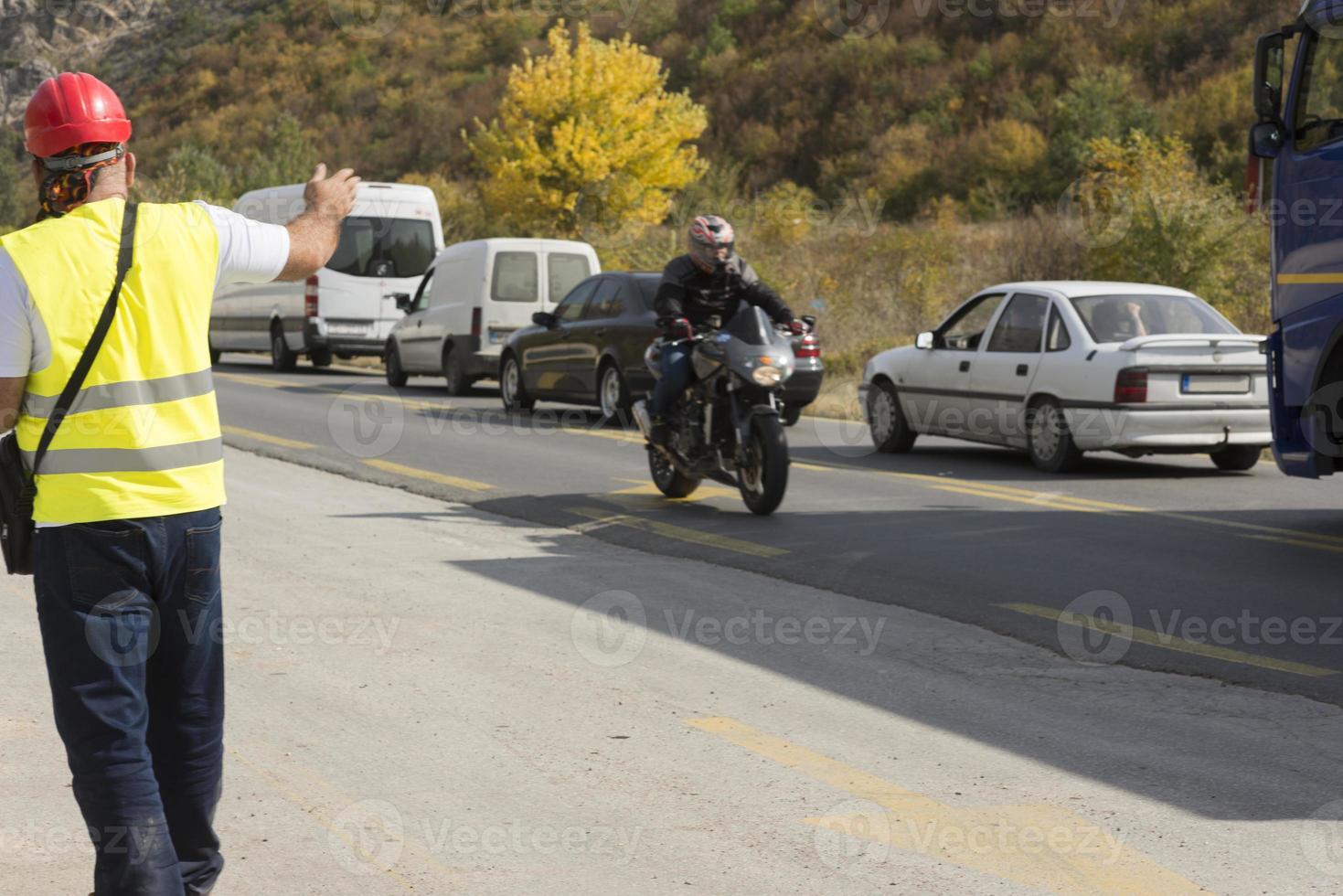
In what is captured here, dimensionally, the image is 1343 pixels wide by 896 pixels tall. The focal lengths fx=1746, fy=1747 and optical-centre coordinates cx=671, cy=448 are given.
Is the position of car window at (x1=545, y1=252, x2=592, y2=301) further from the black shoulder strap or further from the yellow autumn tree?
the yellow autumn tree

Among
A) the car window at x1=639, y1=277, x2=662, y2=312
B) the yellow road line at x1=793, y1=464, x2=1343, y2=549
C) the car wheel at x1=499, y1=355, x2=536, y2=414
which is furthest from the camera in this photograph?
the car wheel at x1=499, y1=355, x2=536, y2=414

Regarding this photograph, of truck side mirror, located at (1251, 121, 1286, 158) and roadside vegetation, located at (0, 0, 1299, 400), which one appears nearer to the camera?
truck side mirror, located at (1251, 121, 1286, 158)

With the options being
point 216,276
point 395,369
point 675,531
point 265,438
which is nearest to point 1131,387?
point 675,531

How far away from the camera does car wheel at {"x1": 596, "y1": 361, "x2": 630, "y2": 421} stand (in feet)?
59.9

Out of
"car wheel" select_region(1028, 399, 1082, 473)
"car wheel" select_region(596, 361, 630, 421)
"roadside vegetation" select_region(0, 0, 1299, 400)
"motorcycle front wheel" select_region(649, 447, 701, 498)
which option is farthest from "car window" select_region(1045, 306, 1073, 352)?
"roadside vegetation" select_region(0, 0, 1299, 400)

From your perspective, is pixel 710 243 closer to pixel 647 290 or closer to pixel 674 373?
pixel 674 373

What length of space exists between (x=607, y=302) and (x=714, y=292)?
7.45 meters

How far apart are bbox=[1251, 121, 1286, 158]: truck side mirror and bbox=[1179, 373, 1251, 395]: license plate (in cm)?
363

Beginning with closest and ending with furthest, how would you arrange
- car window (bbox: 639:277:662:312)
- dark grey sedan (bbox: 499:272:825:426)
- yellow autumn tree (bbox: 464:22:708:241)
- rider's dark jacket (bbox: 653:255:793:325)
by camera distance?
rider's dark jacket (bbox: 653:255:793:325) → dark grey sedan (bbox: 499:272:825:426) → car window (bbox: 639:277:662:312) → yellow autumn tree (bbox: 464:22:708:241)

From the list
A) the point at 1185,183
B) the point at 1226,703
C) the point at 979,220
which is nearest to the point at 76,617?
the point at 1226,703

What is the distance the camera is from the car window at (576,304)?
1916cm

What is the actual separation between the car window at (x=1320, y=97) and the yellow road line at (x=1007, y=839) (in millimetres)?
5699

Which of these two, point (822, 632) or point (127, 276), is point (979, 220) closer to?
point (822, 632)

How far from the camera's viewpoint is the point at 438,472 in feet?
44.6
